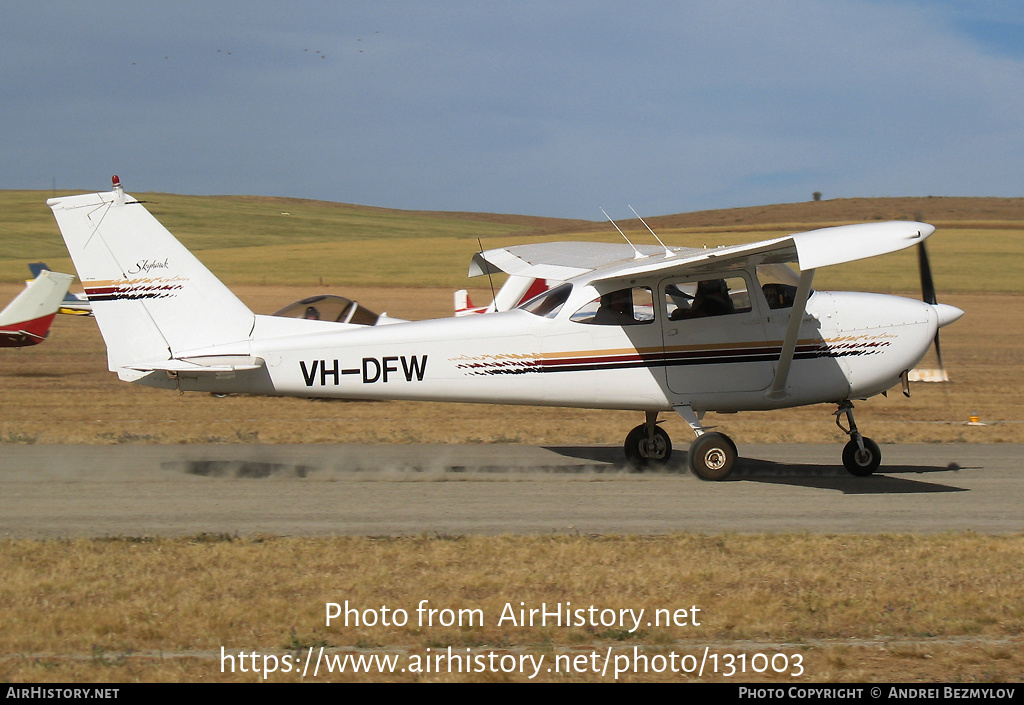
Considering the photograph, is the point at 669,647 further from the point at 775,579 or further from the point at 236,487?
the point at 236,487

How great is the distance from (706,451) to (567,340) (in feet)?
6.10

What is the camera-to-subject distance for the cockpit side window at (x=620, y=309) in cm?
1007

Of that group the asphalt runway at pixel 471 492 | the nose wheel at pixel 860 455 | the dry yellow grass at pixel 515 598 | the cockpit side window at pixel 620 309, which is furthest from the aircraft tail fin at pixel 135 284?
the nose wheel at pixel 860 455

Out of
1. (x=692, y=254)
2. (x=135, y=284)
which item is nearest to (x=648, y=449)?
(x=692, y=254)

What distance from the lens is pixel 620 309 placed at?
10.1 metres

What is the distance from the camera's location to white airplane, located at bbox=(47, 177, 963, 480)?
30.7 ft

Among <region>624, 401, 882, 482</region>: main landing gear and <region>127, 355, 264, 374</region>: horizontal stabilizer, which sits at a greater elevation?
<region>127, 355, 264, 374</region>: horizontal stabilizer

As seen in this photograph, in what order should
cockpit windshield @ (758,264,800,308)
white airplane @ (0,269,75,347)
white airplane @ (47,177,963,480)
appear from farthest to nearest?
white airplane @ (0,269,75,347) < cockpit windshield @ (758,264,800,308) < white airplane @ (47,177,963,480)

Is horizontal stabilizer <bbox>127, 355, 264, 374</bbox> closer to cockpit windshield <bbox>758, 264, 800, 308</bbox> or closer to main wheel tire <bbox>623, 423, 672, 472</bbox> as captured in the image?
main wheel tire <bbox>623, 423, 672, 472</bbox>

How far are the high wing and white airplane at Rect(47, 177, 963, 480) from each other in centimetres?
8

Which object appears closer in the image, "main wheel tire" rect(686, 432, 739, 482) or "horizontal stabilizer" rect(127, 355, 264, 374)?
"horizontal stabilizer" rect(127, 355, 264, 374)

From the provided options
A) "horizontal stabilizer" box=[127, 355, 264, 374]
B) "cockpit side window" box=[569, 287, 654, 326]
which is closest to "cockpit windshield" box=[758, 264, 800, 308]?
"cockpit side window" box=[569, 287, 654, 326]

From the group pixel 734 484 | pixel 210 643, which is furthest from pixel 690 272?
pixel 210 643
